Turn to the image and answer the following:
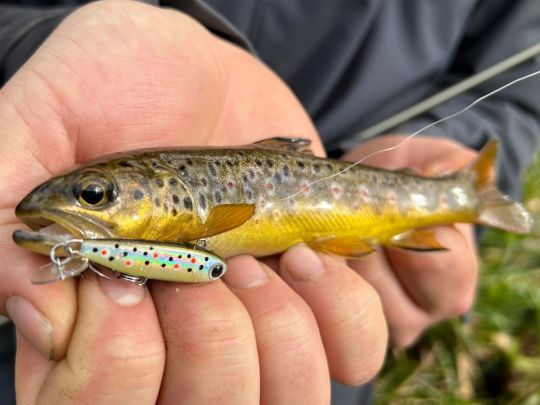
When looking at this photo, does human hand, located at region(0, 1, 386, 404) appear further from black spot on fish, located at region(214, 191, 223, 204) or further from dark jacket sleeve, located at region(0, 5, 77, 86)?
→ dark jacket sleeve, located at region(0, 5, 77, 86)

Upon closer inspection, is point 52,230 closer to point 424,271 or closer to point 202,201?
point 202,201

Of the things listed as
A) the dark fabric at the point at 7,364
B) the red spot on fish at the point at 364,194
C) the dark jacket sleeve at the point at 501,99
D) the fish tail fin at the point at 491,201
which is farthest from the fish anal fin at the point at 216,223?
the dark jacket sleeve at the point at 501,99

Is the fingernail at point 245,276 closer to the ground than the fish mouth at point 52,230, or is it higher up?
closer to the ground

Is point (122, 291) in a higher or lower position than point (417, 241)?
higher

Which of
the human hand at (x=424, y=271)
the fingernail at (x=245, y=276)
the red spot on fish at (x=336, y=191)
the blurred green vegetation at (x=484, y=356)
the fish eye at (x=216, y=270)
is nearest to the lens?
the fish eye at (x=216, y=270)

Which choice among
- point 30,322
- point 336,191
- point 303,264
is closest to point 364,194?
point 336,191

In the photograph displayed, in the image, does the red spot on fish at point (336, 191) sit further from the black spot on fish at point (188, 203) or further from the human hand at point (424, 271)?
the black spot on fish at point (188, 203)

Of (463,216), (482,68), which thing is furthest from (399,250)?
(482,68)
